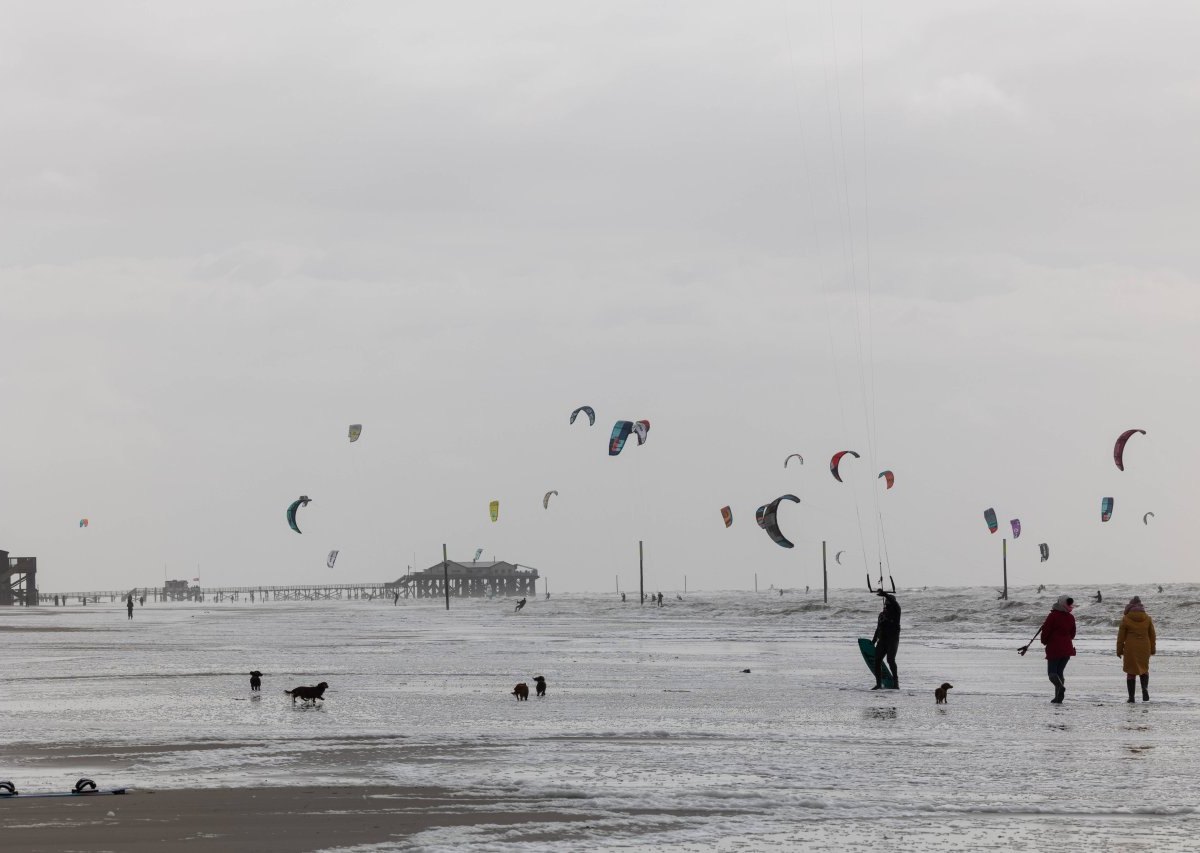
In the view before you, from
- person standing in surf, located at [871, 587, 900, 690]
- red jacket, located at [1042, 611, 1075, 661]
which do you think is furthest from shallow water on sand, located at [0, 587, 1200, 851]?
red jacket, located at [1042, 611, 1075, 661]

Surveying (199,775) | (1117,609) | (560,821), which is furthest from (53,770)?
(1117,609)

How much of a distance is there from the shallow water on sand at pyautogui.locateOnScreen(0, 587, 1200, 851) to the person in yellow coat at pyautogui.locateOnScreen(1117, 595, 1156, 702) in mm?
348

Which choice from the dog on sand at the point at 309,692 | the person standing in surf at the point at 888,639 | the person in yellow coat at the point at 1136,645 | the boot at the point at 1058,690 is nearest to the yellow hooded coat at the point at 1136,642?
the person in yellow coat at the point at 1136,645

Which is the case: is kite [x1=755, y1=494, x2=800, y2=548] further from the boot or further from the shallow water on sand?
the boot

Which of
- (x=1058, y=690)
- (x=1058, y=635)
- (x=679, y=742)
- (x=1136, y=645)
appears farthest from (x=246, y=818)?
(x=1136, y=645)

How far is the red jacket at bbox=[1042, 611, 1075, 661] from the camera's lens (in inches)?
637

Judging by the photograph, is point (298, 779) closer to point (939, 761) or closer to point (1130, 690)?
point (939, 761)

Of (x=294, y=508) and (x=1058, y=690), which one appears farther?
(x=294, y=508)

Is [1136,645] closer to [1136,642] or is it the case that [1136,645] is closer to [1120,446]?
[1136,642]

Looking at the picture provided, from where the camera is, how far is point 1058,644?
16250 millimetres

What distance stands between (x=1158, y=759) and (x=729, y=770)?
11.5ft

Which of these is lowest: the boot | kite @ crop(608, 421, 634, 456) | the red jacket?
the boot

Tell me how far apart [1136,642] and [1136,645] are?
58 mm

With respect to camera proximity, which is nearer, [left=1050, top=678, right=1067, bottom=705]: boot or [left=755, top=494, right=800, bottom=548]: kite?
[left=1050, top=678, right=1067, bottom=705]: boot
